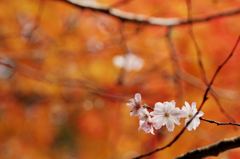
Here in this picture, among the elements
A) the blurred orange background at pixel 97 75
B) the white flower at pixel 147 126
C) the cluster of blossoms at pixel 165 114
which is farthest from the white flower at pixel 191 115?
the blurred orange background at pixel 97 75

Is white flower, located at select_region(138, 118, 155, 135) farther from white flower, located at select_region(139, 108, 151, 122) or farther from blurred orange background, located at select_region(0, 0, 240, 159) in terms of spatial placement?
blurred orange background, located at select_region(0, 0, 240, 159)

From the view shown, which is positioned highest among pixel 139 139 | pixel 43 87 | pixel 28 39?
pixel 28 39

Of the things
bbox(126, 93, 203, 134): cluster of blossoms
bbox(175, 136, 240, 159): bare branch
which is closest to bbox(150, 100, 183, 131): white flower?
bbox(126, 93, 203, 134): cluster of blossoms

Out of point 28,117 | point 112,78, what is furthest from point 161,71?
point 28,117

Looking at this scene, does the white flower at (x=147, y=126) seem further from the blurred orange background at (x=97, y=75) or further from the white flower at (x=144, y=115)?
the blurred orange background at (x=97, y=75)

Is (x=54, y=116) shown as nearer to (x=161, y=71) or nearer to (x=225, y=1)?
(x=161, y=71)

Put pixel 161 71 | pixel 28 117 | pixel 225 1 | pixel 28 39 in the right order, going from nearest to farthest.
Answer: pixel 225 1, pixel 161 71, pixel 28 39, pixel 28 117
